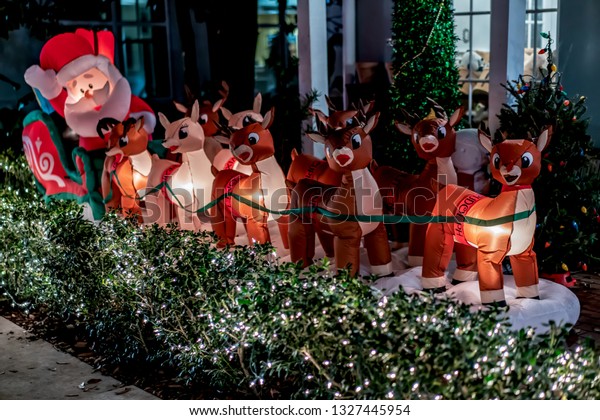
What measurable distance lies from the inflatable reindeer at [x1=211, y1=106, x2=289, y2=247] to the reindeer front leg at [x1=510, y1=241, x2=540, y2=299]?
5.84 feet

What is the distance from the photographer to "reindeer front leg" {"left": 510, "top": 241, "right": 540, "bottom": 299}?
4.74m

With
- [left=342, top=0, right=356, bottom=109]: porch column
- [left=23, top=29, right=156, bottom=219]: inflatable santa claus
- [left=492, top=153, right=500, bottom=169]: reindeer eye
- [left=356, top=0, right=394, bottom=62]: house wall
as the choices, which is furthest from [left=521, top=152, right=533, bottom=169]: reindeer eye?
[left=356, top=0, right=394, bottom=62]: house wall

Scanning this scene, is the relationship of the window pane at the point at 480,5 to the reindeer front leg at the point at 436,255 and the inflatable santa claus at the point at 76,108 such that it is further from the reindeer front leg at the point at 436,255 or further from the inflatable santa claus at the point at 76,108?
the reindeer front leg at the point at 436,255

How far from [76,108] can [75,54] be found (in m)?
0.55

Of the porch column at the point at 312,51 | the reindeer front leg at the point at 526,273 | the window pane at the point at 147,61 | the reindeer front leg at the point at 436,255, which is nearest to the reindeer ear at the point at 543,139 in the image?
the reindeer front leg at the point at 526,273

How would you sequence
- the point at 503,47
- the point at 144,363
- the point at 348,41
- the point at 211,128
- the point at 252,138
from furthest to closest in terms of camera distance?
1. the point at 348,41
2. the point at 211,128
3. the point at 503,47
4. the point at 252,138
5. the point at 144,363

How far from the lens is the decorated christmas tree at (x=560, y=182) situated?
5.61 meters

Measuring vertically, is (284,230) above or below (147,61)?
below

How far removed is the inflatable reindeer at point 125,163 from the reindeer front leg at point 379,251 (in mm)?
2085

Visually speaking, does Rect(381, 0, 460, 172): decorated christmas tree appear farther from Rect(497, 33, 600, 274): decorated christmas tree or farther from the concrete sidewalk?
the concrete sidewalk

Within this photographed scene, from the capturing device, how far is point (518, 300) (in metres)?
4.79

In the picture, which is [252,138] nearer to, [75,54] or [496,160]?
[496,160]

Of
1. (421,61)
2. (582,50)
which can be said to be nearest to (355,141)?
(421,61)
